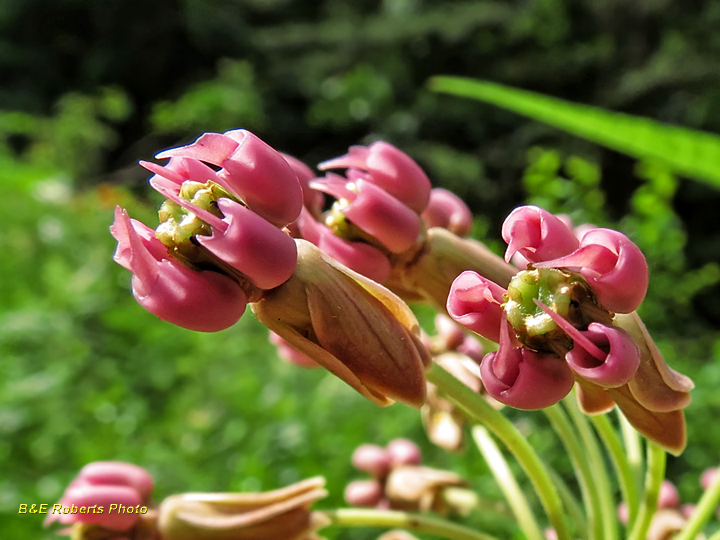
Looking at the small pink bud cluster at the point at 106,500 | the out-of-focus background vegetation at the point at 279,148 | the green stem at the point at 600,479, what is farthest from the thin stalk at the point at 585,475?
the out-of-focus background vegetation at the point at 279,148

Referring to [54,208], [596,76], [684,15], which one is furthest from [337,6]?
[54,208]

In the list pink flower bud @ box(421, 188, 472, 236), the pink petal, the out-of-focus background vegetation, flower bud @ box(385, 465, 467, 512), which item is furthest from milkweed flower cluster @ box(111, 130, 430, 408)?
the out-of-focus background vegetation

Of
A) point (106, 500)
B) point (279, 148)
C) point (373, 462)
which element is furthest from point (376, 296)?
point (279, 148)

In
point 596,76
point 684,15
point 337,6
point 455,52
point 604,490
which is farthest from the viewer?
point 337,6

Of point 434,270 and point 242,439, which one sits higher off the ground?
point 434,270

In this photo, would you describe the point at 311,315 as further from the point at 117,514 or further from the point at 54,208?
the point at 54,208

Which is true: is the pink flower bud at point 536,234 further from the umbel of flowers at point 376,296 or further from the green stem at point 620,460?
the green stem at point 620,460
